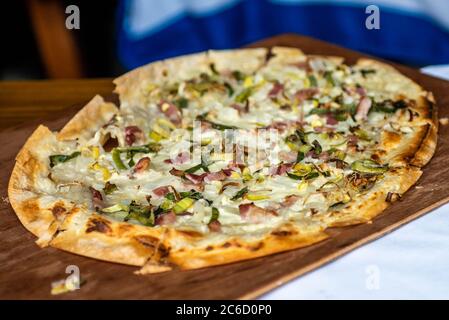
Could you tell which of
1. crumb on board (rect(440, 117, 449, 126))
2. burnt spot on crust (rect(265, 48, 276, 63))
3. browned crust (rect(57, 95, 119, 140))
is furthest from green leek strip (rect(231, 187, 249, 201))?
burnt spot on crust (rect(265, 48, 276, 63))

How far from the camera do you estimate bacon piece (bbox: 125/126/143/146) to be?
3961mm

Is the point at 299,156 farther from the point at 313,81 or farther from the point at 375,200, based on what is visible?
the point at 313,81

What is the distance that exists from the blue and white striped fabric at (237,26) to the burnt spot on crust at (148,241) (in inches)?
173

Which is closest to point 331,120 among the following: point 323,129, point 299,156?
point 323,129

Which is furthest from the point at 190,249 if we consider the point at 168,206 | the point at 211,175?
the point at 211,175

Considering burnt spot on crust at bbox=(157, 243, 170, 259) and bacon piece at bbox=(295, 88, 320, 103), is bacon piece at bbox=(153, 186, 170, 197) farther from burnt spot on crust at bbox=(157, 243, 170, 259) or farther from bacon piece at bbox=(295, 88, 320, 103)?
bacon piece at bbox=(295, 88, 320, 103)

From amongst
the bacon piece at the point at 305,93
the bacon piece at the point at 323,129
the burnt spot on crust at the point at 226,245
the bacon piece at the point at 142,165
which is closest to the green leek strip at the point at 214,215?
the burnt spot on crust at the point at 226,245

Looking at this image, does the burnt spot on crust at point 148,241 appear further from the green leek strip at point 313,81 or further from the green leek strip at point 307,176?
the green leek strip at point 313,81

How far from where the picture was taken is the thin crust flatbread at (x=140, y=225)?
284cm

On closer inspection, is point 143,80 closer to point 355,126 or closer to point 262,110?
point 262,110

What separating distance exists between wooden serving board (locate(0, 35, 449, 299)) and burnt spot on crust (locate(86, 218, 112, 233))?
0.15 metres

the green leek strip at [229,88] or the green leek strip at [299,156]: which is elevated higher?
the green leek strip at [229,88]
